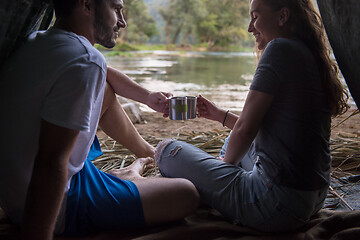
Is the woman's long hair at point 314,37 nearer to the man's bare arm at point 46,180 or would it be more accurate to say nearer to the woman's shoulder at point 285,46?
the woman's shoulder at point 285,46

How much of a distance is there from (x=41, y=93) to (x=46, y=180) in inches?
9.6

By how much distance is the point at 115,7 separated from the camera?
125cm

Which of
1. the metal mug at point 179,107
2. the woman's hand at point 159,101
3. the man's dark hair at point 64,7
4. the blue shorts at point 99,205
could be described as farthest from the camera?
the woman's hand at point 159,101

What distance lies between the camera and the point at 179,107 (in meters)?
1.64

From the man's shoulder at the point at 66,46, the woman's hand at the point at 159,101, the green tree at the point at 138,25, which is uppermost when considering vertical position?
the man's shoulder at the point at 66,46

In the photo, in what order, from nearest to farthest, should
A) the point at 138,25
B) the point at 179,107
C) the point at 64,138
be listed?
1. the point at 64,138
2. the point at 179,107
3. the point at 138,25

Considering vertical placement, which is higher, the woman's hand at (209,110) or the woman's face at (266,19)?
the woman's face at (266,19)

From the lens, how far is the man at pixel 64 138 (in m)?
0.94


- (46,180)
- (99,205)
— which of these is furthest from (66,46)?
(99,205)

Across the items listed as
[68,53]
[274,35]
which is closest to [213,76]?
[274,35]

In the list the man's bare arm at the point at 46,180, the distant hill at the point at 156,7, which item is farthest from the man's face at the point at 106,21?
the distant hill at the point at 156,7

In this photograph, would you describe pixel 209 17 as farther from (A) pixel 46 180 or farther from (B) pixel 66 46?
(A) pixel 46 180

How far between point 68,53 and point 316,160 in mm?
926

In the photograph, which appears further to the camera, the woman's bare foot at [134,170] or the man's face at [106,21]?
the woman's bare foot at [134,170]
